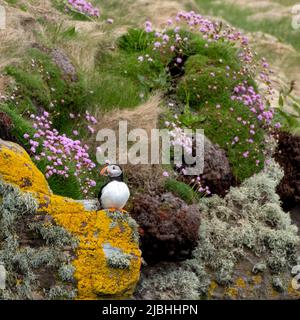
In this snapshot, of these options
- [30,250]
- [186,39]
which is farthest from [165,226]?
[186,39]

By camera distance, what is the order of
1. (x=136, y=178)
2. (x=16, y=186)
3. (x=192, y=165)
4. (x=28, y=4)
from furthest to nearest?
(x=28, y=4)
(x=192, y=165)
(x=136, y=178)
(x=16, y=186)

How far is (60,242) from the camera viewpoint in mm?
6789

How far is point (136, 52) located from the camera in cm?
1108

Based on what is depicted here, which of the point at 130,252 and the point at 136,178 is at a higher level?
the point at 130,252

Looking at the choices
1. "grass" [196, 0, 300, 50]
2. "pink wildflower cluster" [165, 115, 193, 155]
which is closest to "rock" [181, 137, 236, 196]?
"pink wildflower cluster" [165, 115, 193, 155]

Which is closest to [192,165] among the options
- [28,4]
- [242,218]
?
[242,218]

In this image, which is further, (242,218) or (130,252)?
(242,218)

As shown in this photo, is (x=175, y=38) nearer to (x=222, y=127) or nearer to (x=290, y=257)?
(x=222, y=127)

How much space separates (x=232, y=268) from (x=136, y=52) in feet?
12.6

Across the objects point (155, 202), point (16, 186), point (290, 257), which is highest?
point (16, 186)

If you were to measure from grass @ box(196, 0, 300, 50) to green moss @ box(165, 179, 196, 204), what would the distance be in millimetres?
11314

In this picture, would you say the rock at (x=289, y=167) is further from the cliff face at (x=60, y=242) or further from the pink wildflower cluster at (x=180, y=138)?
the cliff face at (x=60, y=242)

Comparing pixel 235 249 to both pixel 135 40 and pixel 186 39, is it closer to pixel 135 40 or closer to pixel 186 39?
pixel 186 39

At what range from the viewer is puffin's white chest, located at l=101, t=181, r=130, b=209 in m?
6.95
